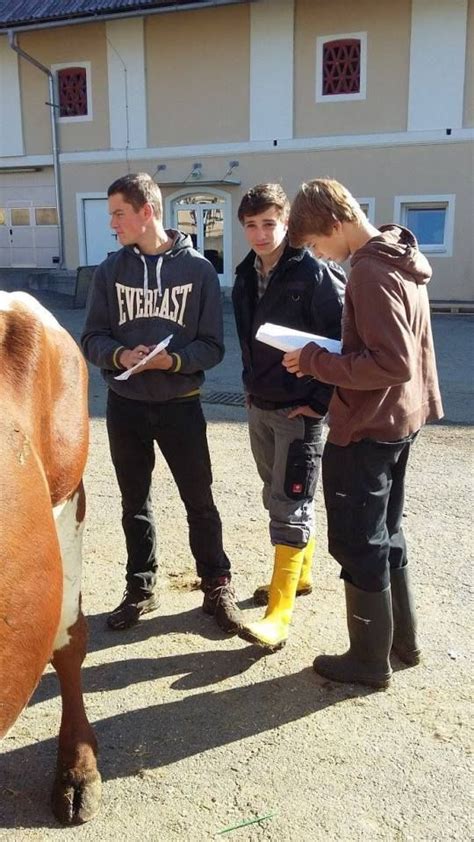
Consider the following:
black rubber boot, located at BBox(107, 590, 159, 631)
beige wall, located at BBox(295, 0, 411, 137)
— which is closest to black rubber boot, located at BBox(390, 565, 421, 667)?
black rubber boot, located at BBox(107, 590, 159, 631)

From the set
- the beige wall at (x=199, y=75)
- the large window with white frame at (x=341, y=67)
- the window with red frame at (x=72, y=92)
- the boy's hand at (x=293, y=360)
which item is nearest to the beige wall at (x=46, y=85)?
the window with red frame at (x=72, y=92)

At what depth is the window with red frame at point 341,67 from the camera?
1648cm

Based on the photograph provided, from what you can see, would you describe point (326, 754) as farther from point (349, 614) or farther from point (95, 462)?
point (95, 462)

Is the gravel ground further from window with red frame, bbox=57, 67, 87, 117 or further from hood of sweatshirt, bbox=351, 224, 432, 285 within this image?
window with red frame, bbox=57, 67, 87, 117

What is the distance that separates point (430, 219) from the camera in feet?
55.2

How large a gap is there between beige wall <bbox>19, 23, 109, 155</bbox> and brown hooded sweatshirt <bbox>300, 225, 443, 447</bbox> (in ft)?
61.2

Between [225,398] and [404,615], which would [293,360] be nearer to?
[404,615]

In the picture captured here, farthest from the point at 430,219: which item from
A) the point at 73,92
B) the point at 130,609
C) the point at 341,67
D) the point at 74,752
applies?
the point at 74,752

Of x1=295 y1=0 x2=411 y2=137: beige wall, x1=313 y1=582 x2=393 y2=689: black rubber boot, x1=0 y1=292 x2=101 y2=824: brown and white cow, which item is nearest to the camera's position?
x1=0 y1=292 x2=101 y2=824: brown and white cow

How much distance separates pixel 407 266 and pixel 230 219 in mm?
16653

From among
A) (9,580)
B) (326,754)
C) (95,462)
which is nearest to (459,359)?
(95,462)

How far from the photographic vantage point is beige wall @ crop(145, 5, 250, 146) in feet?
56.8

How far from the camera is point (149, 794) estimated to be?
85.0 inches

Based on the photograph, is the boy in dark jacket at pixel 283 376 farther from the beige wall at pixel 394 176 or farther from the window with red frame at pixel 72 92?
the window with red frame at pixel 72 92
